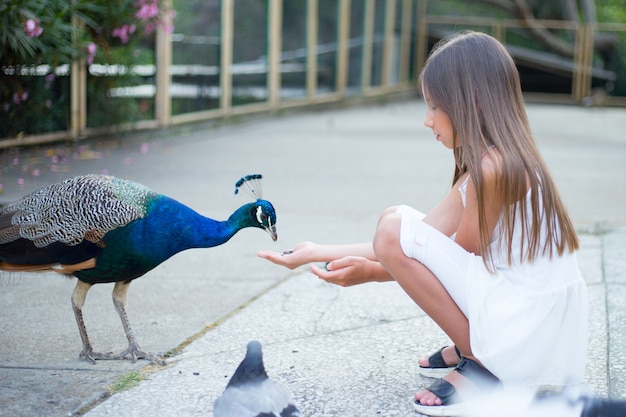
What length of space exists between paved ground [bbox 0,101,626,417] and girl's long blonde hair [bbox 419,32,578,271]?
0.68 m

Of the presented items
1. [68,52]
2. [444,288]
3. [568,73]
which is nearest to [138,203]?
[444,288]

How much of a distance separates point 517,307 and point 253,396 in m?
0.87

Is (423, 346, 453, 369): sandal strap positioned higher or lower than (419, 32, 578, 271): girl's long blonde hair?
lower

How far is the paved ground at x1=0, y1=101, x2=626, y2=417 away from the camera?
3072 millimetres

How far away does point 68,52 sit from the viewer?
804cm

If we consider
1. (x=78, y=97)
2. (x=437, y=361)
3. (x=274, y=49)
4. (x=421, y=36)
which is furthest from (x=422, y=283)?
(x=421, y=36)

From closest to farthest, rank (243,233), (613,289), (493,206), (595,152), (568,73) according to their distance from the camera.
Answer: (493,206), (613,289), (243,233), (595,152), (568,73)

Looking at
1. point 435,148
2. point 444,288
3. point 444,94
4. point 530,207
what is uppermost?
point 444,94

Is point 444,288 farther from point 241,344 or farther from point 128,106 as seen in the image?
point 128,106

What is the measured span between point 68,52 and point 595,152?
6212mm

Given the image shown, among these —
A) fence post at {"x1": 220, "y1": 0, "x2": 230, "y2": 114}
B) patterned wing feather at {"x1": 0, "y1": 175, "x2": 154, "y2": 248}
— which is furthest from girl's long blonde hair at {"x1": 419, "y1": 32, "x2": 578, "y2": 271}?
fence post at {"x1": 220, "y1": 0, "x2": 230, "y2": 114}

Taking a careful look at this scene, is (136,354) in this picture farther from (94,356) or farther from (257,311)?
(257,311)

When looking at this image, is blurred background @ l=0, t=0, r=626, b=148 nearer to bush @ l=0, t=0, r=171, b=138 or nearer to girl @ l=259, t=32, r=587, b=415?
bush @ l=0, t=0, r=171, b=138

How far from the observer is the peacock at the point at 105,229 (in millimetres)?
3168
